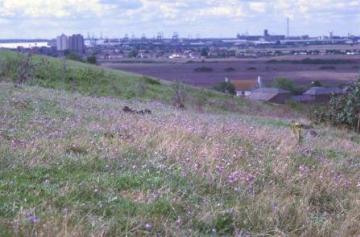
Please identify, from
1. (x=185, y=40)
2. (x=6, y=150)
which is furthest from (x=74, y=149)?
(x=185, y=40)

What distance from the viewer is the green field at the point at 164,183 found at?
495 centimetres

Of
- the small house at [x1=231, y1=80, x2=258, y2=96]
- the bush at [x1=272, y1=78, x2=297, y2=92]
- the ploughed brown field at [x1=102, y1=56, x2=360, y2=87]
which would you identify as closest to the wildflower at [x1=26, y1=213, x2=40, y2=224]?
the small house at [x1=231, y1=80, x2=258, y2=96]

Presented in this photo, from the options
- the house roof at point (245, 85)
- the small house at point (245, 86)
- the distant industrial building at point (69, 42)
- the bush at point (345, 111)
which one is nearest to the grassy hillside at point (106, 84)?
the bush at point (345, 111)

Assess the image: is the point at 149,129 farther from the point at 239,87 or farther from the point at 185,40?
the point at 185,40

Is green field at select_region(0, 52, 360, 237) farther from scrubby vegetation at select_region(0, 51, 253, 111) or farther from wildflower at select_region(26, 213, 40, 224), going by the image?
scrubby vegetation at select_region(0, 51, 253, 111)

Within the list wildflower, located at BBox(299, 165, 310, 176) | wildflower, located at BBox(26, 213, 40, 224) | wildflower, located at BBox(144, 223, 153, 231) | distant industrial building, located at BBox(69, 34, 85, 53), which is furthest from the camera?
distant industrial building, located at BBox(69, 34, 85, 53)

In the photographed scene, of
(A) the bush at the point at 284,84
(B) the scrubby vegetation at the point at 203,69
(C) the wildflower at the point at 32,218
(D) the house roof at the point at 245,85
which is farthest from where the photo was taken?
(B) the scrubby vegetation at the point at 203,69

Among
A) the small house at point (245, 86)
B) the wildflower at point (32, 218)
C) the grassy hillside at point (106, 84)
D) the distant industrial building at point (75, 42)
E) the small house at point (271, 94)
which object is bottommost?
the small house at point (245, 86)

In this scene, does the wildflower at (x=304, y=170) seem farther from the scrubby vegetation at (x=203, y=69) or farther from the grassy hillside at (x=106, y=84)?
the scrubby vegetation at (x=203, y=69)

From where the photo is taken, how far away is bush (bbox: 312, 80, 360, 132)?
68.5 feet

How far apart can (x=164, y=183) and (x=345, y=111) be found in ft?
53.7

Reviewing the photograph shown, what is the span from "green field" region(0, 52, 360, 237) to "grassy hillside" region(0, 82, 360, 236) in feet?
0.03

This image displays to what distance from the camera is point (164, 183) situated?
6.00 metres

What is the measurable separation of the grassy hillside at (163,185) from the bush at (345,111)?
12110 mm
